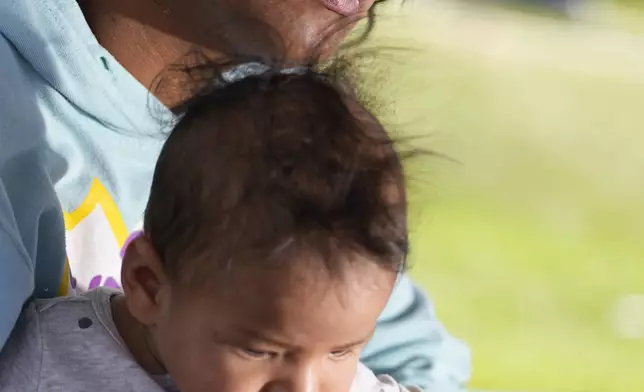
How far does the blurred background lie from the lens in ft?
3.39

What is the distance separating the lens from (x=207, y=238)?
440mm

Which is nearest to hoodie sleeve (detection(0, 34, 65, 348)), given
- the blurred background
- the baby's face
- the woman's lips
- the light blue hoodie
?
the light blue hoodie

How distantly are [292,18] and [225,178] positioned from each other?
23 cm

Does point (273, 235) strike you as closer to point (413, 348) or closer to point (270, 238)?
point (270, 238)

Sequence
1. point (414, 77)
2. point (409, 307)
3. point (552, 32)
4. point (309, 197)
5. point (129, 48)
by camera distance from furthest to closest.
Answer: point (552, 32) < point (414, 77) < point (409, 307) < point (129, 48) < point (309, 197)

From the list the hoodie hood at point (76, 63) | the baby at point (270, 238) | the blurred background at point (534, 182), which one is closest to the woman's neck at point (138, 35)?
the hoodie hood at point (76, 63)

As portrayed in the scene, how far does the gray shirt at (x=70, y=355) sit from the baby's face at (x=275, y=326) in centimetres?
5

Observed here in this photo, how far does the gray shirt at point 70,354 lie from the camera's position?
50cm

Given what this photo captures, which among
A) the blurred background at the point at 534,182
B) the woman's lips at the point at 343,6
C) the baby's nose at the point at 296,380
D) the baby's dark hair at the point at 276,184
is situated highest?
the woman's lips at the point at 343,6

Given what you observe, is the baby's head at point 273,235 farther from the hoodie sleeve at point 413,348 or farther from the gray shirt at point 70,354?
the hoodie sleeve at point 413,348

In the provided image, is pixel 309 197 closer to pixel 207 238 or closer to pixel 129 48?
pixel 207 238

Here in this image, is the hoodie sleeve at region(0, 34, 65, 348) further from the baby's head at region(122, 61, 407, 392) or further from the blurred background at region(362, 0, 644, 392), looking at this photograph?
the blurred background at region(362, 0, 644, 392)

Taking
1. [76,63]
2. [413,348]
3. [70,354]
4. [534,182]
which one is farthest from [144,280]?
[534,182]

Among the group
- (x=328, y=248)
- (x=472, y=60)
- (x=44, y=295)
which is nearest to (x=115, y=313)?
(x=44, y=295)
